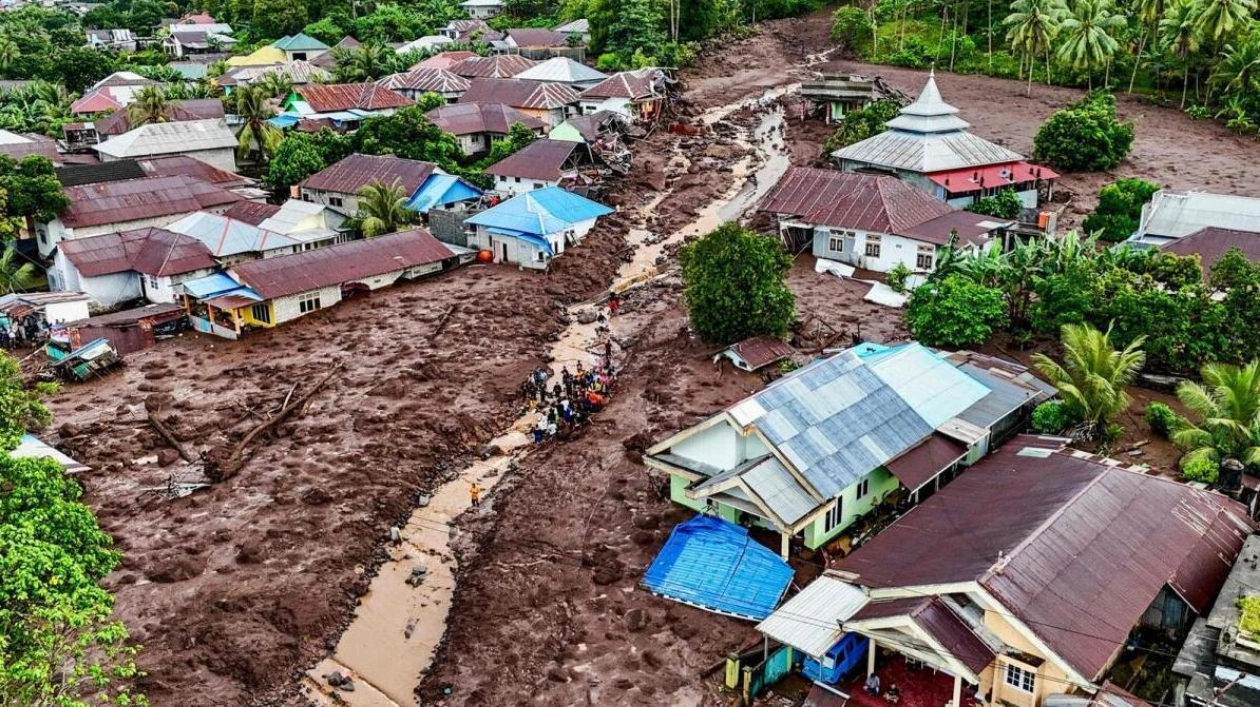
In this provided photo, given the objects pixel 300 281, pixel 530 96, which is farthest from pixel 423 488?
pixel 530 96

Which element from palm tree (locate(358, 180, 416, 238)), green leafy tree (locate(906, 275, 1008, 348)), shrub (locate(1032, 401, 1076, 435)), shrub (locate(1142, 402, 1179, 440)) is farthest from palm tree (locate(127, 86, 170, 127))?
shrub (locate(1142, 402, 1179, 440))

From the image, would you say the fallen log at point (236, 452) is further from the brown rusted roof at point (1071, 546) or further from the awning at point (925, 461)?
the awning at point (925, 461)

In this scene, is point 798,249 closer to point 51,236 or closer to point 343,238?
point 343,238

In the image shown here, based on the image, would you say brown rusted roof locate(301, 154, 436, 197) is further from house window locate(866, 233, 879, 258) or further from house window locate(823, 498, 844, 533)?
house window locate(823, 498, 844, 533)

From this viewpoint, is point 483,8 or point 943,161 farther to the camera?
point 483,8

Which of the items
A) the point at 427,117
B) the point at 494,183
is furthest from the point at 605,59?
the point at 494,183

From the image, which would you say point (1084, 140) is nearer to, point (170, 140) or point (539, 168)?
point (539, 168)

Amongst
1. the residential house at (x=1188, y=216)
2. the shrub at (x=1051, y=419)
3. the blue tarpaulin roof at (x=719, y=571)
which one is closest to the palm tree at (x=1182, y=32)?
the residential house at (x=1188, y=216)
